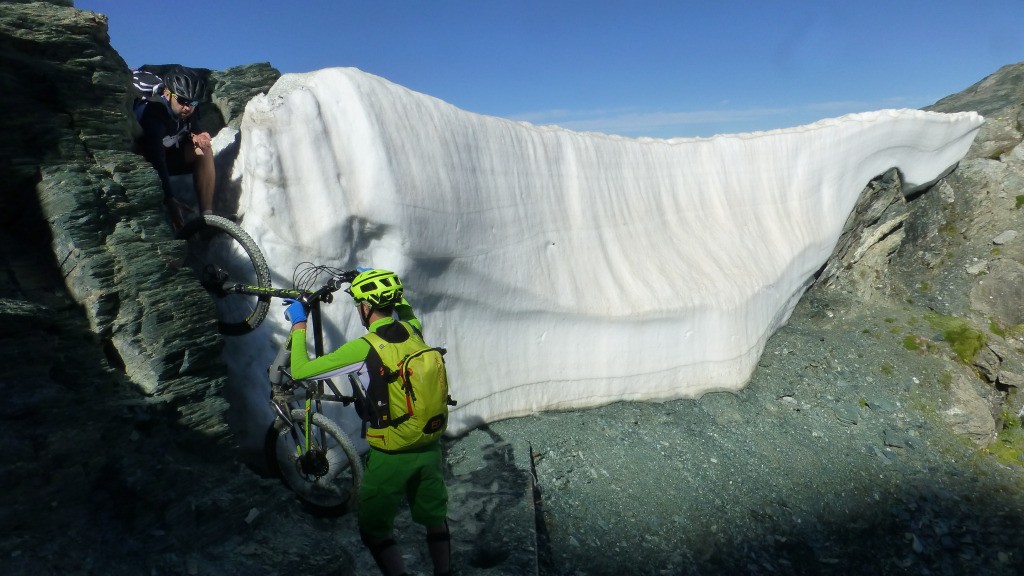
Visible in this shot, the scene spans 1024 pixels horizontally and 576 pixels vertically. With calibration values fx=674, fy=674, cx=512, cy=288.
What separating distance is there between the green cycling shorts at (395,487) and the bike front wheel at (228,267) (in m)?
1.78

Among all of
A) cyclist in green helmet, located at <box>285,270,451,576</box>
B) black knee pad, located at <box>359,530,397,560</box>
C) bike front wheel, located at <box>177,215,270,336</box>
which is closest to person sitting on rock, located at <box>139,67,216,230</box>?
bike front wheel, located at <box>177,215,270,336</box>

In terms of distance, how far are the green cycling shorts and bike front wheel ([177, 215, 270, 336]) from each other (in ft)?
5.83

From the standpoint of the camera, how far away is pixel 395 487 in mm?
4402

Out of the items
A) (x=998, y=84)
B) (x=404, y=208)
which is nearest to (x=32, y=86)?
(x=404, y=208)

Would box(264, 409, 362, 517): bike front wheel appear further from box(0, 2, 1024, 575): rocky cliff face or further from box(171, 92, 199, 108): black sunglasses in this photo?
box(171, 92, 199, 108): black sunglasses

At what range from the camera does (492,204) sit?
24.4ft

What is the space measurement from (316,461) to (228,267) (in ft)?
5.97

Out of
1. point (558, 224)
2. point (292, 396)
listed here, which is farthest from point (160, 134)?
point (558, 224)

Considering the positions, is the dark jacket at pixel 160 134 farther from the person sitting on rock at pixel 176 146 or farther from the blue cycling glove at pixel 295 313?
the blue cycling glove at pixel 295 313

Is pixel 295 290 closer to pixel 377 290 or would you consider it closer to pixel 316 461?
pixel 377 290

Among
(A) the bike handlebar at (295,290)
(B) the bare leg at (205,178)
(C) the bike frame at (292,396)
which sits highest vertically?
(B) the bare leg at (205,178)

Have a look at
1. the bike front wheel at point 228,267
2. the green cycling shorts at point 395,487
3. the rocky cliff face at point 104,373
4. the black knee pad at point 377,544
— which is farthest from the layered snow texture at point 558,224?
the black knee pad at point 377,544

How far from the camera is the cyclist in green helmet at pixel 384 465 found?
4.38 metres

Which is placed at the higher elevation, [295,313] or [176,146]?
[176,146]
